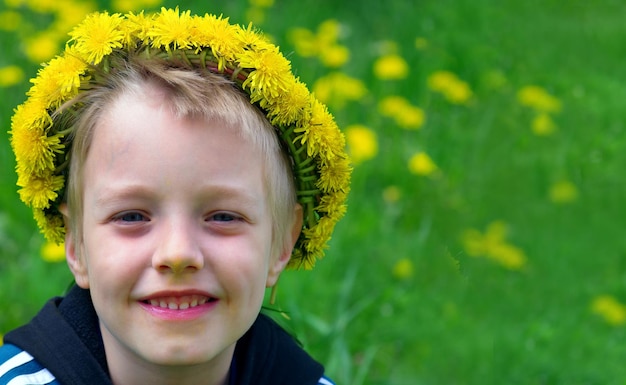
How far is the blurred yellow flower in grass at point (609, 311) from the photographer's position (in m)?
4.30

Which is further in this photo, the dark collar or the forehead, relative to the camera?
the dark collar

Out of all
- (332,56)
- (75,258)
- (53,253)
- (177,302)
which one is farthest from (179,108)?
(332,56)

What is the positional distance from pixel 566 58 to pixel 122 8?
262 centimetres

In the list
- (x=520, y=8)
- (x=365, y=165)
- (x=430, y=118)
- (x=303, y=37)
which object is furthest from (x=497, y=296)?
(x=520, y=8)

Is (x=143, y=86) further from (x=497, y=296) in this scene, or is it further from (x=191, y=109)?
(x=497, y=296)

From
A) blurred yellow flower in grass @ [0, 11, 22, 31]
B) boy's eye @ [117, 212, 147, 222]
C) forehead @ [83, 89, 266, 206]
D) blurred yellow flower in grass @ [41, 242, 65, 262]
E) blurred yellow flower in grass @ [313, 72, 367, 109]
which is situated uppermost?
blurred yellow flower in grass @ [0, 11, 22, 31]

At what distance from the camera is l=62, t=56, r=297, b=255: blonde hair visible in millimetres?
2143

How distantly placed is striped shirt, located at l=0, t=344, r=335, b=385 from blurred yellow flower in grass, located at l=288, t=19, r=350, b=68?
251cm

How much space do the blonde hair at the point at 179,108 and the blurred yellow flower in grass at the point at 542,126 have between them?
298cm

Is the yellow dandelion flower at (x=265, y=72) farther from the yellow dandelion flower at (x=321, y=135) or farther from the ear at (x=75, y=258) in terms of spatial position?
the ear at (x=75, y=258)

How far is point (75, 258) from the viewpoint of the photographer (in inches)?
94.1

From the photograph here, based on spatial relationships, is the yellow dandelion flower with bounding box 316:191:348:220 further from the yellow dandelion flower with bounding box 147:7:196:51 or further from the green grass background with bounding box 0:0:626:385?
the green grass background with bounding box 0:0:626:385

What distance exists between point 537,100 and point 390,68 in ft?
2.93

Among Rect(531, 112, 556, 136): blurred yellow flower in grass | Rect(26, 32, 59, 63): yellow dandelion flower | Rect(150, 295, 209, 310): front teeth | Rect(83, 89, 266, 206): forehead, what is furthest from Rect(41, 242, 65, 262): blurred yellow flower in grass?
Rect(531, 112, 556, 136): blurred yellow flower in grass
